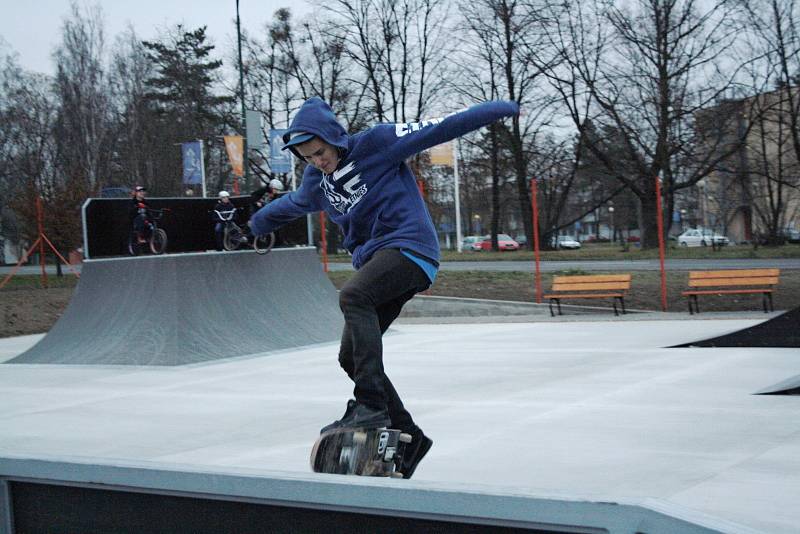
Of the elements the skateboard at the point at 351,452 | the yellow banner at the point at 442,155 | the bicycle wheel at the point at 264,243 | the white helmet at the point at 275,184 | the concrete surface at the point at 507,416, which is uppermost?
the yellow banner at the point at 442,155

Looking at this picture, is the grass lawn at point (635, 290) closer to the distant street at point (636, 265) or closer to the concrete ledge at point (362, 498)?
the distant street at point (636, 265)

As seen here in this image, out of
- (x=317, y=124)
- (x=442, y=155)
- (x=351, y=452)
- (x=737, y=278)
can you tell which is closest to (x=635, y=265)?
(x=442, y=155)

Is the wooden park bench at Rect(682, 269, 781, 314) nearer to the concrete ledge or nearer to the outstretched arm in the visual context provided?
the outstretched arm

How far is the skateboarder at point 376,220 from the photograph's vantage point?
365 centimetres

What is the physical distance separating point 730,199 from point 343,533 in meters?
47.1

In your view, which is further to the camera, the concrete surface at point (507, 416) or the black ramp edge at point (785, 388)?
the black ramp edge at point (785, 388)

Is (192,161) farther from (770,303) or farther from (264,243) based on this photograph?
(770,303)

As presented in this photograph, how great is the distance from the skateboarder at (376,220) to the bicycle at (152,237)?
33.3 feet

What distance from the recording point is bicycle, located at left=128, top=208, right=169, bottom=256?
44.6ft

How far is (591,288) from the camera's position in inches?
675

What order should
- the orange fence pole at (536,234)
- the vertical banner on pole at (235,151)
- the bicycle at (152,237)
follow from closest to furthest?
the bicycle at (152,237), the orange fence pole at (536,234), the vertical banner on pole at (235,151)

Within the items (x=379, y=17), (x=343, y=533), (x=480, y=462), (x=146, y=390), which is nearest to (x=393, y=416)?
(x=480, y=462)

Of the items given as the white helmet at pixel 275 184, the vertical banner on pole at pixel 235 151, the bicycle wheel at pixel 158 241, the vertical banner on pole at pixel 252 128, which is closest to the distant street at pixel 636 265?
the vertical banner on pole at pixel 252 128

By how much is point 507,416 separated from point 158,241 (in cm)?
945
